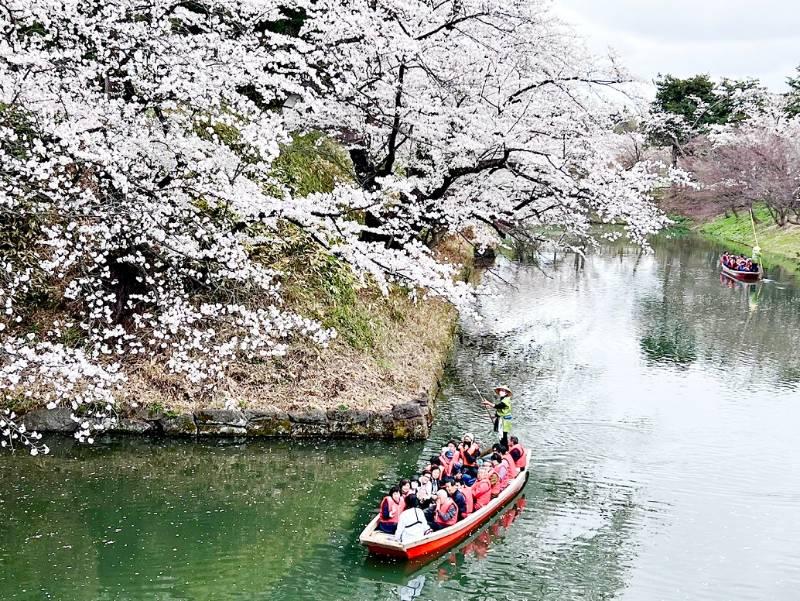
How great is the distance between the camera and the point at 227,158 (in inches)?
447

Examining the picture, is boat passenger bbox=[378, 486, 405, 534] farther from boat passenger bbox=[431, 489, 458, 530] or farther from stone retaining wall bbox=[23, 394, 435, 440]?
stone retaining wall bbox=[23, 394, 435, 440]

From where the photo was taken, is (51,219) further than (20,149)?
Yes

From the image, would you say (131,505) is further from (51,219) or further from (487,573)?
(51,219)

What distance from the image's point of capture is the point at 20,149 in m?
11.3

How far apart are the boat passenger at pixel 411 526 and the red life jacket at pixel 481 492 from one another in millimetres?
1228

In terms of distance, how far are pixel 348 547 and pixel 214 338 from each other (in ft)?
16.5

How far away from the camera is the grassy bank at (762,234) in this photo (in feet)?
124

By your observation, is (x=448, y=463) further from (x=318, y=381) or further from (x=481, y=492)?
(x=318, y=381)

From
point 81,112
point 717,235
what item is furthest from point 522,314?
point 717,235

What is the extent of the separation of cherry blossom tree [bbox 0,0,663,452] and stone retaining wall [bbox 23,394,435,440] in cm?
35

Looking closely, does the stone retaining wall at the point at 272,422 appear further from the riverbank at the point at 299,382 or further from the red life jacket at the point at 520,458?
the red life jacket at the point at 520,458

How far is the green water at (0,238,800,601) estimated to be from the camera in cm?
882

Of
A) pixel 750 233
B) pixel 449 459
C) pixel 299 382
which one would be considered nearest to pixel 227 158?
pixel 299 382

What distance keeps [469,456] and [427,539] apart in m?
2.33
